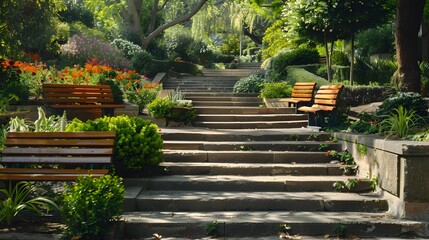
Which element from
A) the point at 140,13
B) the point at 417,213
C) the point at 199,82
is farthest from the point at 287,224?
the point at 140,13

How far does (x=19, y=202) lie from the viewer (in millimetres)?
6801

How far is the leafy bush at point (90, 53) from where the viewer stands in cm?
2256

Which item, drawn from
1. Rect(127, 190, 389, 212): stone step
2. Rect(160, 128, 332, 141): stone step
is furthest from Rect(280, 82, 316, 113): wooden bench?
Rect(127, 190, 389, 212): stone step

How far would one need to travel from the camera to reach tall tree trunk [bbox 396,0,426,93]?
12.4 metres

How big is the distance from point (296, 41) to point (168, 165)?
15446mm

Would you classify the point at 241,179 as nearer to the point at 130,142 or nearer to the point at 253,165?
the point at 253,165

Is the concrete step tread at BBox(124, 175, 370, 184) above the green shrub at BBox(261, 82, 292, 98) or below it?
below

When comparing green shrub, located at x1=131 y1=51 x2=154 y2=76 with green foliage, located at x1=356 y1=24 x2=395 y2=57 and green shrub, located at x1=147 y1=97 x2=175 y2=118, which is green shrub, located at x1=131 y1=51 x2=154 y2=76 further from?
green shrub, located at x1=147 y1=97 x2=175 y2=118

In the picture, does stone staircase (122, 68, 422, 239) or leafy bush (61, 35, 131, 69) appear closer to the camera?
stone staircase (122, 68, 422, 239)

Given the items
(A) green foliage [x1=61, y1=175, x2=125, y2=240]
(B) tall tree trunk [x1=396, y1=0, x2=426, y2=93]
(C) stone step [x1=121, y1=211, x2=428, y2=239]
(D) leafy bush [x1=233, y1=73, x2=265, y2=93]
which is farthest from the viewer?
(D) leafy bush [x1=233, y1=73, x2=265, y2=93]

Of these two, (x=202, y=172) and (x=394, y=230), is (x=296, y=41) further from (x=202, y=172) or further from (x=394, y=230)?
(x=394, y=230)

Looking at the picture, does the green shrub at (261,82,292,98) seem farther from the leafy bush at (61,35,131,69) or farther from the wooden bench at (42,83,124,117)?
the leafy bush at (61,35,131,69)

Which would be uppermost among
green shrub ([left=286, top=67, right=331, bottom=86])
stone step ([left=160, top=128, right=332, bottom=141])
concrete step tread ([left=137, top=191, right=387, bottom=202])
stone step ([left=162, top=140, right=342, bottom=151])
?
green shrub ([left=286, top=67, right=331, bottom=86])

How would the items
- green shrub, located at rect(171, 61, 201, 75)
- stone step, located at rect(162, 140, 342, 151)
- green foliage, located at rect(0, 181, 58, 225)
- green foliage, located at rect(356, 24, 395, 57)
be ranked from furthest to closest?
green shrub, located at rect(171, 61, 201, 75), green foliage, located at rect(356, 24, 395, 57), stone step, located at rect(162, 140, 342, 151), green foliage, located at rect(0, 181, 58, 225)
